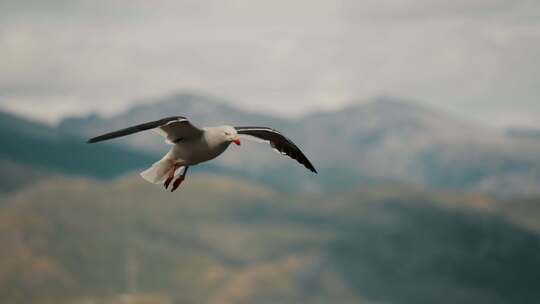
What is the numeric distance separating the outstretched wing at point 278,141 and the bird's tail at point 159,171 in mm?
3286

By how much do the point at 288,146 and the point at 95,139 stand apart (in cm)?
1275

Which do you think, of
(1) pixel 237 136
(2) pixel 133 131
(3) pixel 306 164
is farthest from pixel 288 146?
(2) pixel 133 131

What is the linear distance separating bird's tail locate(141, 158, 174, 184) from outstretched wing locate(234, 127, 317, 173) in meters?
3.29

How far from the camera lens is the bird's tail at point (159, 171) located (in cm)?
3534

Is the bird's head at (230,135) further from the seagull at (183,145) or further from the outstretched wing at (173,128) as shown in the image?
the outstretched wing at (173,128)

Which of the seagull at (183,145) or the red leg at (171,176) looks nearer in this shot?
the seagull at (183,145)

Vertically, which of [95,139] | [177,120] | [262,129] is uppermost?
[262,129]

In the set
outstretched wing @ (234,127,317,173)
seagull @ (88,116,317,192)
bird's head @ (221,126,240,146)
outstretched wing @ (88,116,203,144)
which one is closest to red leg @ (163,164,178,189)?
seagull @ (88,116,317,192)

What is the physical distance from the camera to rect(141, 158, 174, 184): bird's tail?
35.3m

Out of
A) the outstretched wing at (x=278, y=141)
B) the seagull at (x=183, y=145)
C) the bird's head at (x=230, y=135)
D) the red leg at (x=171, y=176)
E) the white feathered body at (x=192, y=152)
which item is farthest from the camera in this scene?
the outstretched wing at (x=278, y=141)

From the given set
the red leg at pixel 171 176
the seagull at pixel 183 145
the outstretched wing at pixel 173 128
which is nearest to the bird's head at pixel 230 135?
the seagull at pixel 183 145

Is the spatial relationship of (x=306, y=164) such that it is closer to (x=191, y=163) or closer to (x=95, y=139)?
(x=191, y=163)

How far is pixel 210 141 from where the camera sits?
33.7 m

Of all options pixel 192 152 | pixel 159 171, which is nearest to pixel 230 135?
pixel 192 152
